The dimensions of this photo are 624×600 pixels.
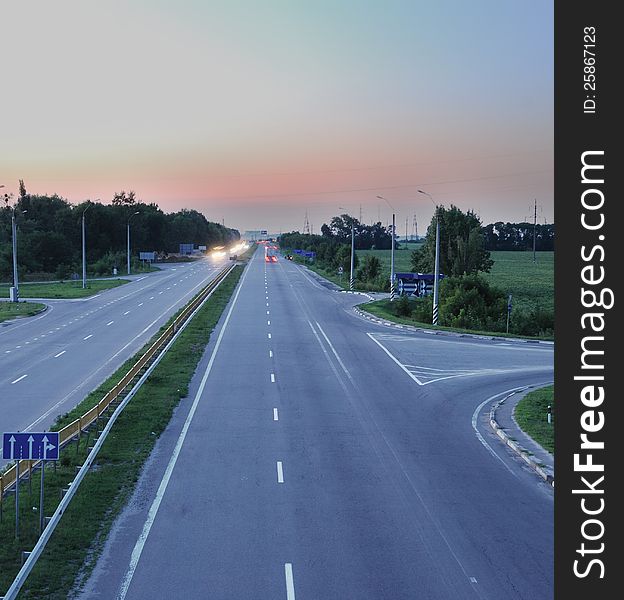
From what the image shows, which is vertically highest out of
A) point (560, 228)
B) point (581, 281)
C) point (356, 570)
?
point (560, 228)

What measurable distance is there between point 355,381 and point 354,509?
14688mm

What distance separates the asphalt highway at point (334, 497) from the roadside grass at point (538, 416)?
116 cm

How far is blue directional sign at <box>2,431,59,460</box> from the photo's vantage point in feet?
45.3

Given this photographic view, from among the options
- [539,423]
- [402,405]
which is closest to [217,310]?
[402,405]

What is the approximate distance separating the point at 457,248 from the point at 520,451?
69.4 m

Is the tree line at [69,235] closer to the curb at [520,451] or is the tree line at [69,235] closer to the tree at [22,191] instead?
the tree at [22,191]

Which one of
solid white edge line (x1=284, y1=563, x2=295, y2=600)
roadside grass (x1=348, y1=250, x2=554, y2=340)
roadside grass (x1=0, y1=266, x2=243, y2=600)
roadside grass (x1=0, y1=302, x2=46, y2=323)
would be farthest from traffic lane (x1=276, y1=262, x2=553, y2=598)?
roadside grass (x1=0, y1=302, x2=46, y2=323)

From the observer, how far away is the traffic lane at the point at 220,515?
12.0 metres

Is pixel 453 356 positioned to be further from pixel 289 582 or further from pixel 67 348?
pixel 289 582

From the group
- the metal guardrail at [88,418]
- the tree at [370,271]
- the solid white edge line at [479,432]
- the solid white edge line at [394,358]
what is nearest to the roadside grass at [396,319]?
the solid white edge line at [394,358]

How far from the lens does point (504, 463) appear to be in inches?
764

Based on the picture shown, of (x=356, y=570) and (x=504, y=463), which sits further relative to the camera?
(x=504, y=463)

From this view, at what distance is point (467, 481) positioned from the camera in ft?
57.9

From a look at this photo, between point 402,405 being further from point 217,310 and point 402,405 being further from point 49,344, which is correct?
point 217,310
